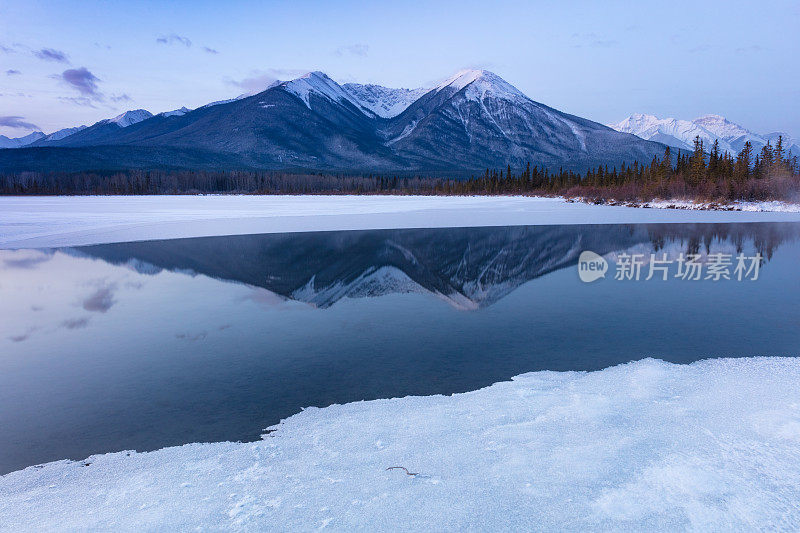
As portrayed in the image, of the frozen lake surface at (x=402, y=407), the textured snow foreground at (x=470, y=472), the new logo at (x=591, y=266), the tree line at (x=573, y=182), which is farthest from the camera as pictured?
the tree line at (x=573, y=182)

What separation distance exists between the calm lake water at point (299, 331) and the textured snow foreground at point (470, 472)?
0.62 m

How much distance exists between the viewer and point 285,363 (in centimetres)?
799

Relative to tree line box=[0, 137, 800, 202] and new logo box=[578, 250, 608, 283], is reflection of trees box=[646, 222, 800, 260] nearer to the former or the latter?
new logo box=[578, 250, 608, 283]

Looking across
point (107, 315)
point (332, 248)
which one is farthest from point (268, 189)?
point (107, 315)

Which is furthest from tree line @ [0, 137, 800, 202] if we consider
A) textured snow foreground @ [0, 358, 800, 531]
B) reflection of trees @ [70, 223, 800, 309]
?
textured snow foreground @ [0, 358, 800, 531]

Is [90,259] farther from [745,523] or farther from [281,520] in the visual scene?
[745,523]

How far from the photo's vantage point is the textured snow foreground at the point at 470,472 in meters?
4.14

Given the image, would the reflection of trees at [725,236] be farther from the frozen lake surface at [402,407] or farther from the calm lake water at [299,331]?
the frozen lake surface at [402,407]

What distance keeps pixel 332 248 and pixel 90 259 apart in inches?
370

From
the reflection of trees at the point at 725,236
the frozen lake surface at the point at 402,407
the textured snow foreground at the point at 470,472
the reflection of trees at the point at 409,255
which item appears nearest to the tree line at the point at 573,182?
the reflection of trees at the point at 725,236

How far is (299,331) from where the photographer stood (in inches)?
386

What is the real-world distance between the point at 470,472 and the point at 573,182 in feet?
→ 414

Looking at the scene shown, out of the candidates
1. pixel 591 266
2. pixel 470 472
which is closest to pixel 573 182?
pixel 591 266

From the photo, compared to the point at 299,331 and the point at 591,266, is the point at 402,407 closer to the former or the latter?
the point at 299,331
